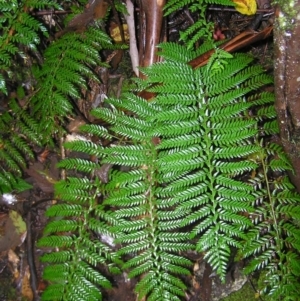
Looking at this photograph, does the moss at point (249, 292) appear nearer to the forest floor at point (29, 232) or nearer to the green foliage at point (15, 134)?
the forest floor at point (29, 232)

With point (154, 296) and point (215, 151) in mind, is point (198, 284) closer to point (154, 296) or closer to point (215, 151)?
point (154, 296)

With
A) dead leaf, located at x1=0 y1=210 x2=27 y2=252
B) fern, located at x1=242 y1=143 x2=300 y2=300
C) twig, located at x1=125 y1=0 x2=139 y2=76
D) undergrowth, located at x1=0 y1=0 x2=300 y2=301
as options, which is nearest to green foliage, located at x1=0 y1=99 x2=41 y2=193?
undergrowth, located at x1=0 y1=0 x2=300 y2=301

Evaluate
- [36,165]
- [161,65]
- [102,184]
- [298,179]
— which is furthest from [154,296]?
[36,165]

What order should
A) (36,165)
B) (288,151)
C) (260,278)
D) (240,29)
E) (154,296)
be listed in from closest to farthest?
(288,151)
(154,296)
(240,29)
(260,278)
(36,165)

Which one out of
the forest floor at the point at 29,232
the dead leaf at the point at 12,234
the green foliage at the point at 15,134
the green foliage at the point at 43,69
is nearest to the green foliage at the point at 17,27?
the green foliage at the point at 43,69

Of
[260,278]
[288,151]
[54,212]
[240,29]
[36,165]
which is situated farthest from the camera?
[36,165]

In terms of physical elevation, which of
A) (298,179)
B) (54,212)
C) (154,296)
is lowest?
(154,296)
